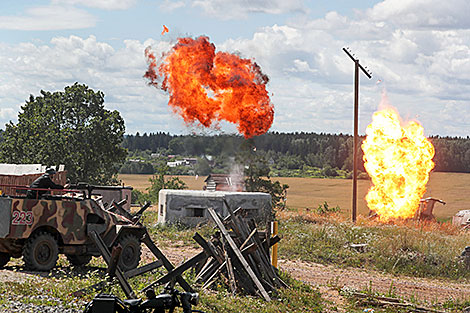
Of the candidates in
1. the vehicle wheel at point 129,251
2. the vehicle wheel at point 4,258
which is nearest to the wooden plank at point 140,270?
Answer: the vehicle wheel at point 129,251

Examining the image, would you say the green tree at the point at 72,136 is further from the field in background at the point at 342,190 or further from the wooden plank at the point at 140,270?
the wooden plank at the point at 140,270

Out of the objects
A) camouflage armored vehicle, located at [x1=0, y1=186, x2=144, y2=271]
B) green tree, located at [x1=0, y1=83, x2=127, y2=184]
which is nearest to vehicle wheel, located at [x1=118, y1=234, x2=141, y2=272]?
camouflage armored vehicle, located at [x1=0, y1=186, x2=144, y2=271]

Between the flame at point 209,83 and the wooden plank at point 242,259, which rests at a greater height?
the flame at point 209,83

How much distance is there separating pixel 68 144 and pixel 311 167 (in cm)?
3024

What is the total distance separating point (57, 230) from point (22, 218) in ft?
3.16

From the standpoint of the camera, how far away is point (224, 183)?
3884cm

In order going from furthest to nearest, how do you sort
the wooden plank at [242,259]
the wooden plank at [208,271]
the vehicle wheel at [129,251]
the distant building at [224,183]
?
the distant building at [224,183] → the vehicle wheel at [129,251] → the wooden plank at [208,271] → the wooden plank at [242,259]

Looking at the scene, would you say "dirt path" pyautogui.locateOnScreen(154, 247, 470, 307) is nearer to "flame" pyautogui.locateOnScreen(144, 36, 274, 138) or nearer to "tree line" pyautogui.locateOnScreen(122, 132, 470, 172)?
"flame" pyautogui.locateOnScreen(144, 36, 274, 138)

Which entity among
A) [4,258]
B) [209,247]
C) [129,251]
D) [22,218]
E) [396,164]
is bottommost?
[4,258]

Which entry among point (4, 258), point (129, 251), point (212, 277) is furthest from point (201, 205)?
point (212, 277)

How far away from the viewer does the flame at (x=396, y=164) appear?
33.3 m

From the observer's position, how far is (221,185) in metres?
38.5

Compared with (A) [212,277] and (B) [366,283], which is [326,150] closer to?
(B) [366,283]

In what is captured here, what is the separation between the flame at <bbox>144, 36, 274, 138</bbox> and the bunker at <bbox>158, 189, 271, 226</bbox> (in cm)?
325
